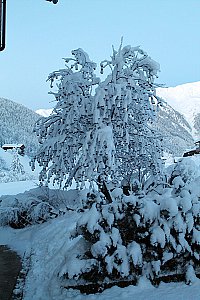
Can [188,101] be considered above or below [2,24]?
above

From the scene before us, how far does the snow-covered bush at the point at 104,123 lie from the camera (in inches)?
309

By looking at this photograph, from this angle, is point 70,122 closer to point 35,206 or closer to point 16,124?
point 35,206

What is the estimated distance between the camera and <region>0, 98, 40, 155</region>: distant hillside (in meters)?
52.9

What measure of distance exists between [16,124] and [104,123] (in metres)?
53.1

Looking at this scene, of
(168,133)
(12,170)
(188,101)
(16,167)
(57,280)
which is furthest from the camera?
(188,101)

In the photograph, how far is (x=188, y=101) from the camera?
136 meters

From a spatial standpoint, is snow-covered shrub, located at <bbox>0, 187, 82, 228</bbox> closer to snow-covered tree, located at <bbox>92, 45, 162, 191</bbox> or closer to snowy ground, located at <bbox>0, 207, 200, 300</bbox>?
snow-covered tree, located at <bbox>92, 45, 162, 191</bbox>

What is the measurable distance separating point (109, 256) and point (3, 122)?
181 feet

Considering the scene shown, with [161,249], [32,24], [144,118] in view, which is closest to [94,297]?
[161,249]

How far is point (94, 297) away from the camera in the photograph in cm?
461

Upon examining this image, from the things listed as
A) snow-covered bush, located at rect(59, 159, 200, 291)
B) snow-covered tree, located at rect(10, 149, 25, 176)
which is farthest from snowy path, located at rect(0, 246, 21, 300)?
snow-covered tree, located at rect(10, 149, 25, 176)

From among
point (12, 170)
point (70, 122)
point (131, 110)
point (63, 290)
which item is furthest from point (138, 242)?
point (12, 170)

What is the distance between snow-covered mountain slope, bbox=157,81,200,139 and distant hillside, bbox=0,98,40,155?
49.4 metres

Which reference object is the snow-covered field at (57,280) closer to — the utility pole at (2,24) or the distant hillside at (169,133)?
the utility pole at (2,24)
